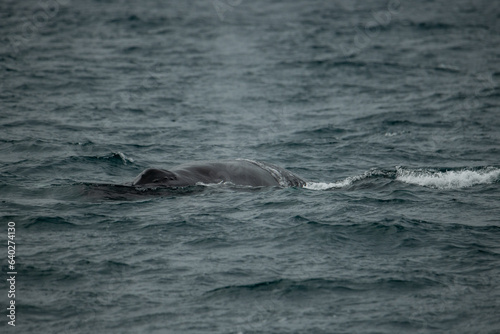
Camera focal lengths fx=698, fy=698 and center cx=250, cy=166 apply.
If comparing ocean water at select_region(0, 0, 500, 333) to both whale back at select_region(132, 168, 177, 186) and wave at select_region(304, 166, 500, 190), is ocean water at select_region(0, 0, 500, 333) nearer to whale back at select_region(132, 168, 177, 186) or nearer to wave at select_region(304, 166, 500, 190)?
wave at select_region(304, 166, 500, 190)

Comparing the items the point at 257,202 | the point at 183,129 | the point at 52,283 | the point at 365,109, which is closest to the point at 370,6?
the point at 365,109

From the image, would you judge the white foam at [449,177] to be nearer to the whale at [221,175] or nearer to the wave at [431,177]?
the wave at [431,177]

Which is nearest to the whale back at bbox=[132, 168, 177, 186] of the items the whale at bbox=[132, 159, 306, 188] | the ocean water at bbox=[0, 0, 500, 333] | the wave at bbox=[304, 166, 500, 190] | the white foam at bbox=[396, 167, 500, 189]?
the whale at bbox=[132, 159, 306, 188]

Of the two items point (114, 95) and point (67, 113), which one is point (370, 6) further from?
point (67, 113)

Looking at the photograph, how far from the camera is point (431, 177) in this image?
58.4ft

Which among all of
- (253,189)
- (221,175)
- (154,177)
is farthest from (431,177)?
(154,177)

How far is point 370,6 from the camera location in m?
62.5

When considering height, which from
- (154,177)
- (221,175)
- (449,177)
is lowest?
(449,177)

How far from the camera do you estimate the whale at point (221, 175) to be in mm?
14820

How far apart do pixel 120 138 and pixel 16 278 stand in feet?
36.6

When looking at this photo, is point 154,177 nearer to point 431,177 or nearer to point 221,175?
point 221,175

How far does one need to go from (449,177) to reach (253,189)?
5.36m

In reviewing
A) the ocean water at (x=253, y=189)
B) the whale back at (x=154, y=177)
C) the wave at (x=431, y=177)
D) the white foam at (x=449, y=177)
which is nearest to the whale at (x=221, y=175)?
the whale back at (x=154, y=177)

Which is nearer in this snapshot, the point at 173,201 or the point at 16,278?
the point at 16,278
